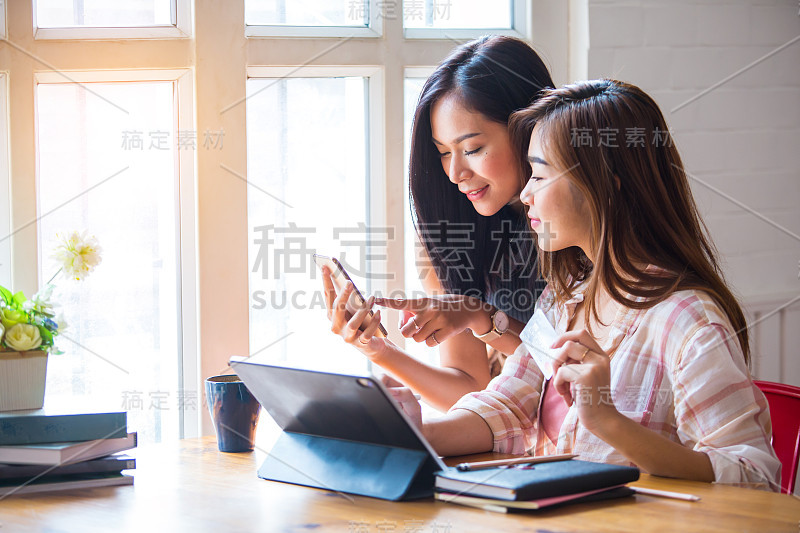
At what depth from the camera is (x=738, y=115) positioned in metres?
1.88

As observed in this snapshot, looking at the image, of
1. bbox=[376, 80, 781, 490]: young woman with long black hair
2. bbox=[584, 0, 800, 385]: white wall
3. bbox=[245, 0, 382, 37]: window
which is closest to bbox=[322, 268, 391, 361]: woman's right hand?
bbox=[376, 80, 781, 490]: young woman with long black hair

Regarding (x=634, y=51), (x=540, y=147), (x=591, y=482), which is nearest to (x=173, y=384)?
(x=540, y=147)

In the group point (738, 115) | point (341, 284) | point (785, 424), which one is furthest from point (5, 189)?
point (738, 115)

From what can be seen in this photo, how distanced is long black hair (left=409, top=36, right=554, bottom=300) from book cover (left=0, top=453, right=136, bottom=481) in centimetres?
84

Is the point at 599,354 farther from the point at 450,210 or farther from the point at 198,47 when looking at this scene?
the point at 198,47

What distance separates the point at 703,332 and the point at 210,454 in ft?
2.19

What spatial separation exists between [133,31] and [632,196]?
1.02 m

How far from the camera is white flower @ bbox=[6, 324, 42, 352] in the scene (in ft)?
3.39

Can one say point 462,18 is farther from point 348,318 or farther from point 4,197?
point 4,197

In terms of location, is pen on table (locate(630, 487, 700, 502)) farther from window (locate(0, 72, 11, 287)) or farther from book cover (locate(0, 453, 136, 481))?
window (locate(0, 72, 11, 287))

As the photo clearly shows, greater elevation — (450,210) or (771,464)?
(450,210)

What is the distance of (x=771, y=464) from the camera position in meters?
0.96

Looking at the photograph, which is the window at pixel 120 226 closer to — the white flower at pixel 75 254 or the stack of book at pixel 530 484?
the white flower at pixel 75 254

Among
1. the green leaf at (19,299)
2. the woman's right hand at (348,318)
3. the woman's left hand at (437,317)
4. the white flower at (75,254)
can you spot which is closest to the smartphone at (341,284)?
the woman's right hand at (348,318)
